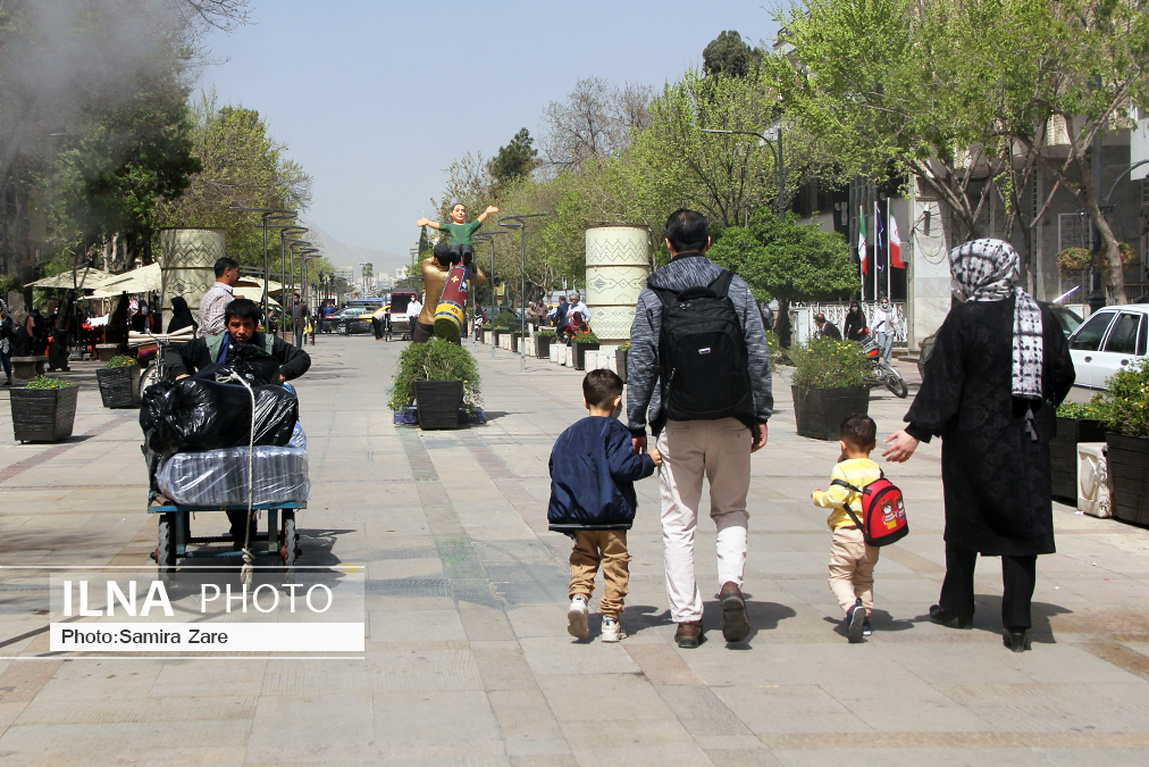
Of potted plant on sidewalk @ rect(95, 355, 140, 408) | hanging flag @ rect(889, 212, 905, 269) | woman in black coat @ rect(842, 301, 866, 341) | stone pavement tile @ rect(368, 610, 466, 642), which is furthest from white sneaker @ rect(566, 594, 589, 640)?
hanging flag @ rect(889, 212, 905, 269)

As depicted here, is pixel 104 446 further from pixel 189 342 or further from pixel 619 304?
pixel 619 304

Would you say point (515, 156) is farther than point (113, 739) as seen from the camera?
Yes

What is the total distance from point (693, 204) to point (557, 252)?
20.1m

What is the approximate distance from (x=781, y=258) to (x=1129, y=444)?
22489 mm

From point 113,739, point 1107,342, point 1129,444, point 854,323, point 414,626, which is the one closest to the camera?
point 113,739

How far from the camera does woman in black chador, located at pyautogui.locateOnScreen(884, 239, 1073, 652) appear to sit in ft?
16.5

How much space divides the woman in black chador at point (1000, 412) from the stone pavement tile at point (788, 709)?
46.4 inches

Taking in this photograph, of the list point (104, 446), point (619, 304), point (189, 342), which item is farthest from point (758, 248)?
point (189, 342)

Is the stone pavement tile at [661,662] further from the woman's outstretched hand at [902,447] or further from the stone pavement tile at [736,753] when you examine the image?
the woman's outstretched hand at [902,447]

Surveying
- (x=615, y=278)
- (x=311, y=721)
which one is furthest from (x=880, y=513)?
(x=615, y=278)

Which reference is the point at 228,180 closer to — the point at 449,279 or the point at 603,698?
the point at 449,279

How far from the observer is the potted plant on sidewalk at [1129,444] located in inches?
305

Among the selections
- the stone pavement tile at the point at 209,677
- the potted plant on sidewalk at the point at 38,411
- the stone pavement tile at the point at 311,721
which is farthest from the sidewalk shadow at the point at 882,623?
the potted plant on sidewalk at the point at 38,411

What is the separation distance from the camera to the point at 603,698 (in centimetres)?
436
